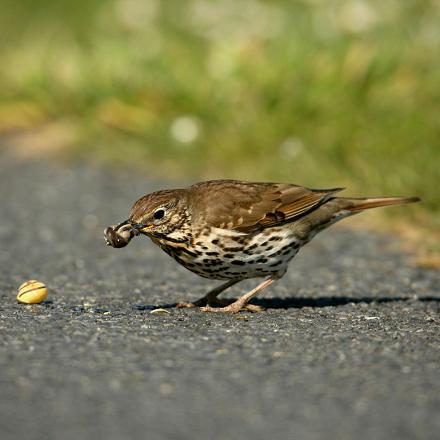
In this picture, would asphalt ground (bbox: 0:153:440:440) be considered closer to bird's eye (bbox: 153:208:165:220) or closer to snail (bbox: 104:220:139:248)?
snail (bbox: 104:220:139:248)

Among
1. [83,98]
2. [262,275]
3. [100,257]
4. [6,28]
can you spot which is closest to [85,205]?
[100,257]

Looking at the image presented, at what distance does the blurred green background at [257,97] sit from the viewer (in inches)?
451

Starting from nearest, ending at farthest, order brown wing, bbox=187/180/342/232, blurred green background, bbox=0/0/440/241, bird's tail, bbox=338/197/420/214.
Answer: brown wing, bbox=187/180/342/232
bird's tail, bbox=338/197/420/214
blurred green background, bbox=0/0/440/241

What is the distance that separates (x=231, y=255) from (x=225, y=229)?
0.61 ft

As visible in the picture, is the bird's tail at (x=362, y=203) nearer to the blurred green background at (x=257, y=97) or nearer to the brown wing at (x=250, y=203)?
the brown wing at (x=250, y=203)

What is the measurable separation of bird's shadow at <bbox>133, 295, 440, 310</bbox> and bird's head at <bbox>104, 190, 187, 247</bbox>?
21.9 inches

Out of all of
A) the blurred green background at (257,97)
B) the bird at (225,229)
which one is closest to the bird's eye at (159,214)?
the bird at (225,229)

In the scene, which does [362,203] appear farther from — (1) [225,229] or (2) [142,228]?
(2) [142,228]

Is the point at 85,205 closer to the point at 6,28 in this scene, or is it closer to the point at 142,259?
the point at 142,259

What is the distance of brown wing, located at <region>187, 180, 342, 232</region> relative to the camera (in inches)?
277

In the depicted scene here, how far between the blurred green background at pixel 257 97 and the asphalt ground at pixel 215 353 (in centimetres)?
210

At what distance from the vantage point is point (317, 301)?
7.59m

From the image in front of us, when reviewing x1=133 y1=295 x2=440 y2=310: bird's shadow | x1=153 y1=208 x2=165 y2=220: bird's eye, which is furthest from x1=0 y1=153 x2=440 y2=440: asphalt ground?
x1=153 y1=208 x2=165 y2=220: bird's eye

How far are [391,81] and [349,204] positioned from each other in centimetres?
523
